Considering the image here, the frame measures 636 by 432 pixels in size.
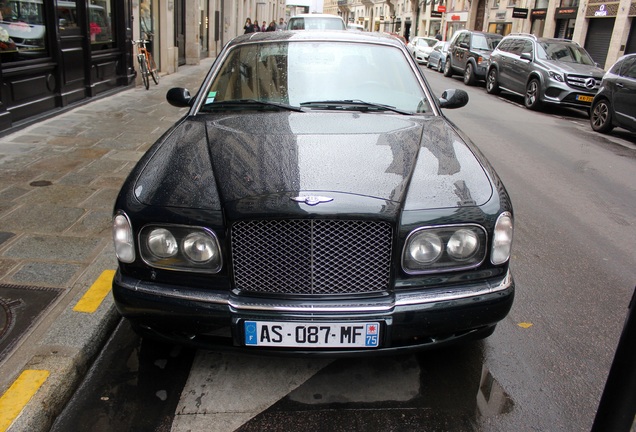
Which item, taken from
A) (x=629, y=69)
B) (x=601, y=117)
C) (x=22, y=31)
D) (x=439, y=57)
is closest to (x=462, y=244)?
(x=22, y=31)

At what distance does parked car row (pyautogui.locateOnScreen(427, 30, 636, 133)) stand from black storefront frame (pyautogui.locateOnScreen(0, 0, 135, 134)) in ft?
32.5

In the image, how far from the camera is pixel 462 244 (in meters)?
2.45

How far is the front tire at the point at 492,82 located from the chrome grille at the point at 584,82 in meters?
3.70

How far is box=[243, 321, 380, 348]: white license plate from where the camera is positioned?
2322mm

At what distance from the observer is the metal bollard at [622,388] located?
1.69 m

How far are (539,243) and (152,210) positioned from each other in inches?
141

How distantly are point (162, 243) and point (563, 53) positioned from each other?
14.3 metres

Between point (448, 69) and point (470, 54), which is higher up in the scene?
point (470, 54)

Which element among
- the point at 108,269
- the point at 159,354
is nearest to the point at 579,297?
the point at 159,354

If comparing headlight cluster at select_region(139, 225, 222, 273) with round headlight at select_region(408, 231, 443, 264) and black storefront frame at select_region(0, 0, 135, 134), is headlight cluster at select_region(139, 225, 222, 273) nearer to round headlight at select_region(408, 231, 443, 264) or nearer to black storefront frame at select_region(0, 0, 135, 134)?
round headlight at select_region(408, 231, 443, 264)

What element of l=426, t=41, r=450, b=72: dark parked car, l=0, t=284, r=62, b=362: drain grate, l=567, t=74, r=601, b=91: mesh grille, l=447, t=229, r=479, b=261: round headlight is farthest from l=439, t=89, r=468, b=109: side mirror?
l=426, t=41, r=450, b=72: dark parked car

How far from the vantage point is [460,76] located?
23000mm

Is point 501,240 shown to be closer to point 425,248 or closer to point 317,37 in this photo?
point 425,248

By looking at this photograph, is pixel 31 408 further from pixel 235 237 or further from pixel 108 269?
pixel 108 269
